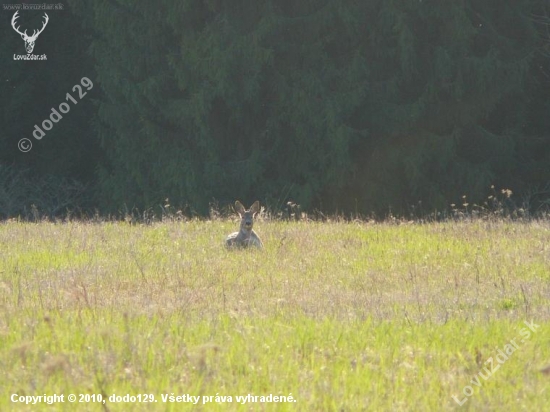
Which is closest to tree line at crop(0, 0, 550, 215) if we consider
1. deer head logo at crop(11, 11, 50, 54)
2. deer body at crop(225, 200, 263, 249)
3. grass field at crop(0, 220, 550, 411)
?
deer head logo at crop(11, 11, 50, 54)

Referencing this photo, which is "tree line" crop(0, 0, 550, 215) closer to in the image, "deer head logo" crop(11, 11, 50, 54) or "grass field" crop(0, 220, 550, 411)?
"deer head logo" crop(11, 11, 50, 54)

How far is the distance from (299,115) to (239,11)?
11.0 feet

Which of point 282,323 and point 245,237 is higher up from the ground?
point 282,323

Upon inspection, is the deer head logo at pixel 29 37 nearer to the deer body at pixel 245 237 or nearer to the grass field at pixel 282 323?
the grass field at pixel 282 323

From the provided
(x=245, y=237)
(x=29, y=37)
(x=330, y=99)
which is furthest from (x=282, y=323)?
(x=29, y=37)

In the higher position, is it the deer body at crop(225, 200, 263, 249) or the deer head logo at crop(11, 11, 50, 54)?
the deer head logo at crop(11, 11, 50, 54)

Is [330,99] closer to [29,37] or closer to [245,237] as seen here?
[29,37]

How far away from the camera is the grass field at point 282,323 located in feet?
22.1

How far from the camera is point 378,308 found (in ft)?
31.0

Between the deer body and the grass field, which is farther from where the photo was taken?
the deer body

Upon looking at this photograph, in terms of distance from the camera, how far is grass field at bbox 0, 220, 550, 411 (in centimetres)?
674

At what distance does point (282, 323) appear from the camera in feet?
28.4

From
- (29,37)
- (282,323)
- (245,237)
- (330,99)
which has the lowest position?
(245,237)

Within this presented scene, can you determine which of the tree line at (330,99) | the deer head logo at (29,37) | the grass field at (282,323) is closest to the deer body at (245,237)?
the grass field at (282,323)
